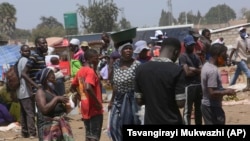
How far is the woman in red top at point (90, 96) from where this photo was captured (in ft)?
21.1

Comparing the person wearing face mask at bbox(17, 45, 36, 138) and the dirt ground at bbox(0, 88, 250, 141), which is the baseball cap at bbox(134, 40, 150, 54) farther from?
the person wearing face mask at bbox(17, 45, 36, 138)

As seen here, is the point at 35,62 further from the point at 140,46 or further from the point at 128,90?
the point at 128,90

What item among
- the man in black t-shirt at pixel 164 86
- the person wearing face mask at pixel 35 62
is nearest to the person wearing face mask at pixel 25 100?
the person wearing face mask at pixel 35 62

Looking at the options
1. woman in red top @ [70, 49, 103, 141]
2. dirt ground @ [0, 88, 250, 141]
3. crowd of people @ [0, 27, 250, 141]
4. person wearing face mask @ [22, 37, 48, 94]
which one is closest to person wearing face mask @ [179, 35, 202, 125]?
crowd of people @ [0, 27, 250, 141]

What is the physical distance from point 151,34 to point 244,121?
56.1ft

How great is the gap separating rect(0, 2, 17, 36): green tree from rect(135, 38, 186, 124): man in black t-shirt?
74.5 meters

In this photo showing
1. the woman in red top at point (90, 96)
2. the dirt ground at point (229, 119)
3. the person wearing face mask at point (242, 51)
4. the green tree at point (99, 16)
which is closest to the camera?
the woman in red top at point (90, 96)

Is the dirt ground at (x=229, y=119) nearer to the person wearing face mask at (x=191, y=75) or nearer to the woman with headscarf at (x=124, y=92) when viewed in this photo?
Answer: the person wearing face mask at (x=191, y=75)

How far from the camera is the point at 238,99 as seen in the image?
11.4 metres

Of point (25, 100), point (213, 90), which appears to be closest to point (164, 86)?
point (213, 90)

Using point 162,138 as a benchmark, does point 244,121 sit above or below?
below

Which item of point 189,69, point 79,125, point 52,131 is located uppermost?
point 189,69

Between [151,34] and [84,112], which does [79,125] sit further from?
[151,34]

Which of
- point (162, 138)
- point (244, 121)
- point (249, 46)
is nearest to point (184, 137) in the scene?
point (162, 138)
